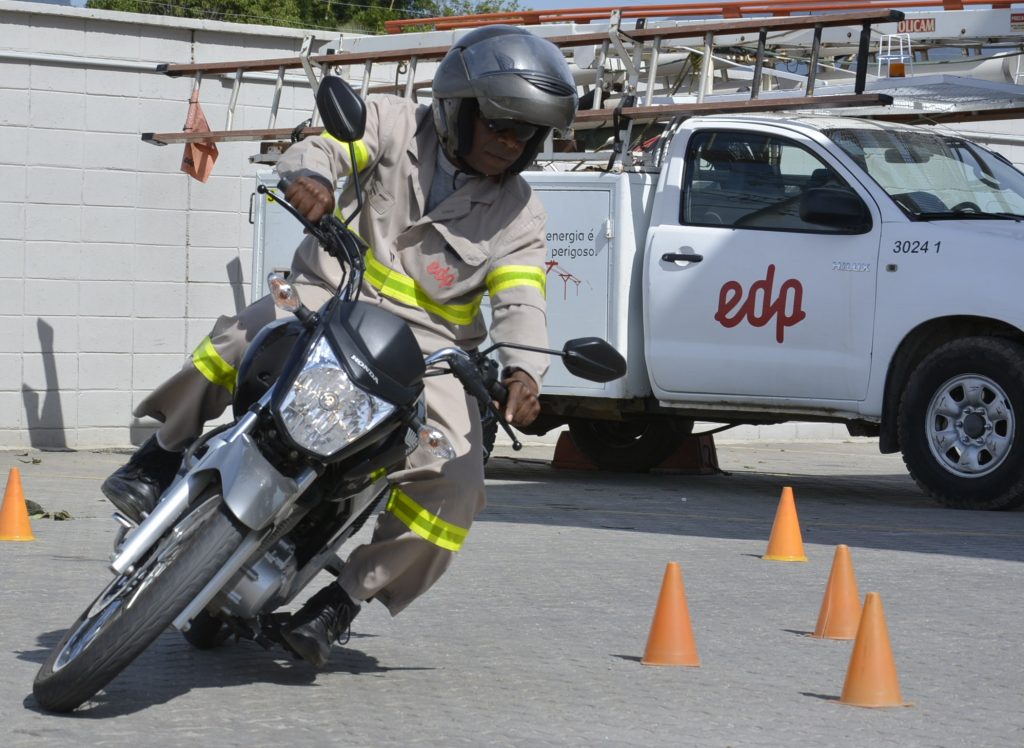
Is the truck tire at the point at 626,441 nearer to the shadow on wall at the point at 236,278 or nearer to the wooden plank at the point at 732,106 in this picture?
the wooden plank at the point at 732,106

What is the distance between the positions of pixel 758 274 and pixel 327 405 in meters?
6.56

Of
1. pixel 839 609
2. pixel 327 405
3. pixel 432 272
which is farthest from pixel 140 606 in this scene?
pixel 839 609

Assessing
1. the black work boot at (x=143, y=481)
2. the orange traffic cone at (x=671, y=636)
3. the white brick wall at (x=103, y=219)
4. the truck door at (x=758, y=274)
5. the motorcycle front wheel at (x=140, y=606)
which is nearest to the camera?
the motorcycle front wheel at (x=140, y=606)

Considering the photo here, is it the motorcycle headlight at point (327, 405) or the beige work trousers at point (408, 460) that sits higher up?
the motorcycle headlight at point (327, 405)

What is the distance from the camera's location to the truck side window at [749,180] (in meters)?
10.6

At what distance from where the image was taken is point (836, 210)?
33.7 feet

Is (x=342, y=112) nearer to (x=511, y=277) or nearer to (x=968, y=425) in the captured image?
(x=511, y=277)

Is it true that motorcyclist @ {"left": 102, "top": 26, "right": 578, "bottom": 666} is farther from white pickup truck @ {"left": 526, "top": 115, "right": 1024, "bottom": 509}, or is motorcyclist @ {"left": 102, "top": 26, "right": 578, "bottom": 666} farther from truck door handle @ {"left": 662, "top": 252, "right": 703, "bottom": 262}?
truck door handle @ {"left": 662, "top": 252, "right": 703, "bottom": 262}

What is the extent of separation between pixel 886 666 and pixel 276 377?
72.5 inches

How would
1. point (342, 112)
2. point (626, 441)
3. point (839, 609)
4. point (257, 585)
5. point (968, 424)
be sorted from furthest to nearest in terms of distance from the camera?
point (626, 441) < point (968, 424) < point (839, 609) < point (257, 585) < point (342, 112)

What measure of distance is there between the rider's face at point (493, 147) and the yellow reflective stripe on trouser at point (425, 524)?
3.14ft

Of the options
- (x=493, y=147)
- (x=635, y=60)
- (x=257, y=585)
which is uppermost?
(x=635, y=60)

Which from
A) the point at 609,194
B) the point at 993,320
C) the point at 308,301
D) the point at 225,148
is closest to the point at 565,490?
the point at 609,194

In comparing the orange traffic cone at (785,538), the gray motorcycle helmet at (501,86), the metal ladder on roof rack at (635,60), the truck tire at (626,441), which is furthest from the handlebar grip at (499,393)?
the truck tire at (626,441)
